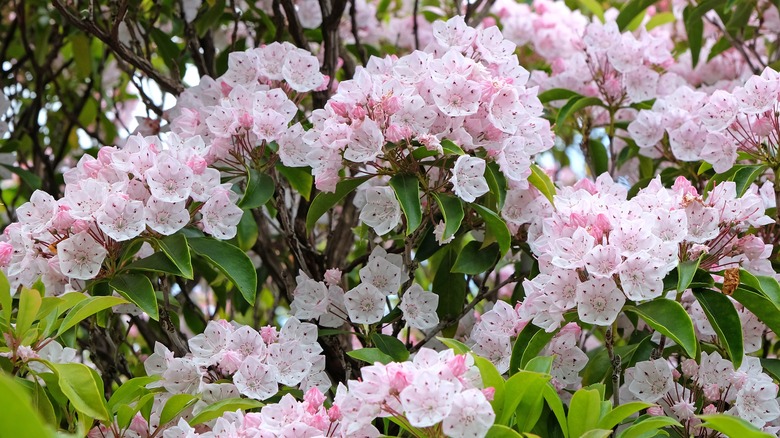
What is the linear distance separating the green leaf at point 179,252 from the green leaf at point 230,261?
0.23 ft

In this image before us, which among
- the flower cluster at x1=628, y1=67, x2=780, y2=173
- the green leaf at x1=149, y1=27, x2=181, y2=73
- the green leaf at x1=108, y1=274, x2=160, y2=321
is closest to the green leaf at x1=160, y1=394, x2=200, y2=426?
the green leaf at x1=108, y1=274, x2=160, y2=321

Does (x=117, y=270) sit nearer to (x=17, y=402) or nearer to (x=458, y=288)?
(x=458, y=288)

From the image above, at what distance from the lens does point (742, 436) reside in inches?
55.1

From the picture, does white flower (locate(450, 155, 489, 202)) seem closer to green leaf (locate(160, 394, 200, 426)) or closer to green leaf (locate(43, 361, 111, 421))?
green leaf (locate(160, 394, 200, 426))

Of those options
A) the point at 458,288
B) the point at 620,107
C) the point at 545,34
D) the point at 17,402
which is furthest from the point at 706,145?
the point at 17,402

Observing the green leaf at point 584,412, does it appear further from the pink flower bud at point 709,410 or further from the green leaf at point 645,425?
the pink flower bud at point 709,410

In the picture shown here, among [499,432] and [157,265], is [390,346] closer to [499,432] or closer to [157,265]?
[157,265]

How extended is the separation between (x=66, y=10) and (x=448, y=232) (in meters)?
1.22

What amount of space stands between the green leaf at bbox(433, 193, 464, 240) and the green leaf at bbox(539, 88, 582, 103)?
81 centimetres

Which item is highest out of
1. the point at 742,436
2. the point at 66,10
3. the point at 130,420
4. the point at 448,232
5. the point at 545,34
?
the point at 66,10

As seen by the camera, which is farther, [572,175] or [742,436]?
[572,175]

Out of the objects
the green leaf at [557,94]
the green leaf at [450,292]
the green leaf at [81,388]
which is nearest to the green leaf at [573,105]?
the green leaf at [557,94]

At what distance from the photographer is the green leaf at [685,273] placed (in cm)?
175

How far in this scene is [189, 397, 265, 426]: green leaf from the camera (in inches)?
69.2
